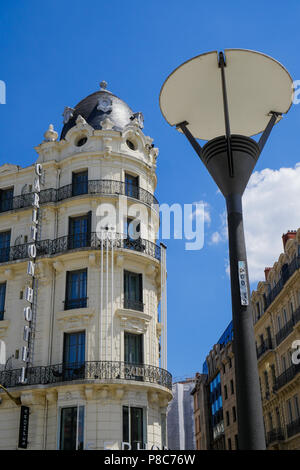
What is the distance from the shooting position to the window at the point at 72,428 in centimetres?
2683

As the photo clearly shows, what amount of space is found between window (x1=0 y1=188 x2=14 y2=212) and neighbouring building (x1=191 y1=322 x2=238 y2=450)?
3186cm

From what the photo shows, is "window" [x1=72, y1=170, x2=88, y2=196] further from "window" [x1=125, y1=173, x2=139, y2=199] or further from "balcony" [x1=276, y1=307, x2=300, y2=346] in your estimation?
"balcony" [x1=276, y1=307, x2=300, y2=346]

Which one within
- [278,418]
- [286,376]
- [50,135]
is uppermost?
[50,135]

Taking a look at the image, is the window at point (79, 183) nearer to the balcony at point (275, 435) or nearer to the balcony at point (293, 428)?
the balcony at point (293, 428)

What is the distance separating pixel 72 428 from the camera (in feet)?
89.5

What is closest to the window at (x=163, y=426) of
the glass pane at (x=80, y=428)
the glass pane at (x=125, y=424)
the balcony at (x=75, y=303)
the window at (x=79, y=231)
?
the glass pane at (x=125, y=424)

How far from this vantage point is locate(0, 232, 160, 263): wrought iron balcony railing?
3084 cm

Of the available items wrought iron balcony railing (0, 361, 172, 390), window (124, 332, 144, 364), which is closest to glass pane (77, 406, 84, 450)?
wrought iron balcony railing (0, 361, 172, 390)

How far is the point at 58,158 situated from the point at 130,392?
49.5 ft

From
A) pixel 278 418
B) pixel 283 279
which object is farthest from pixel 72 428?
pixel 283 279

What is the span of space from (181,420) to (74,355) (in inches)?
2345

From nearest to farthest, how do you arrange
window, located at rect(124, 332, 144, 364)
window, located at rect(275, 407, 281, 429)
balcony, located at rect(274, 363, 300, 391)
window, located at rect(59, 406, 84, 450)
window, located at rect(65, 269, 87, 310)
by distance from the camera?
window, located at rect(59, 406, 84, 450) → window, located at rect(124, 332, 144, 364) → window, located at rect(65, 269, 87, 310) → balcony, located at rect(274, 363, 300, 391) → window, located at rect(275, 407, 281, 429)

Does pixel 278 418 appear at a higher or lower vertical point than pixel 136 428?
higher

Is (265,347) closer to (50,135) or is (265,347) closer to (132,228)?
(132,228)
